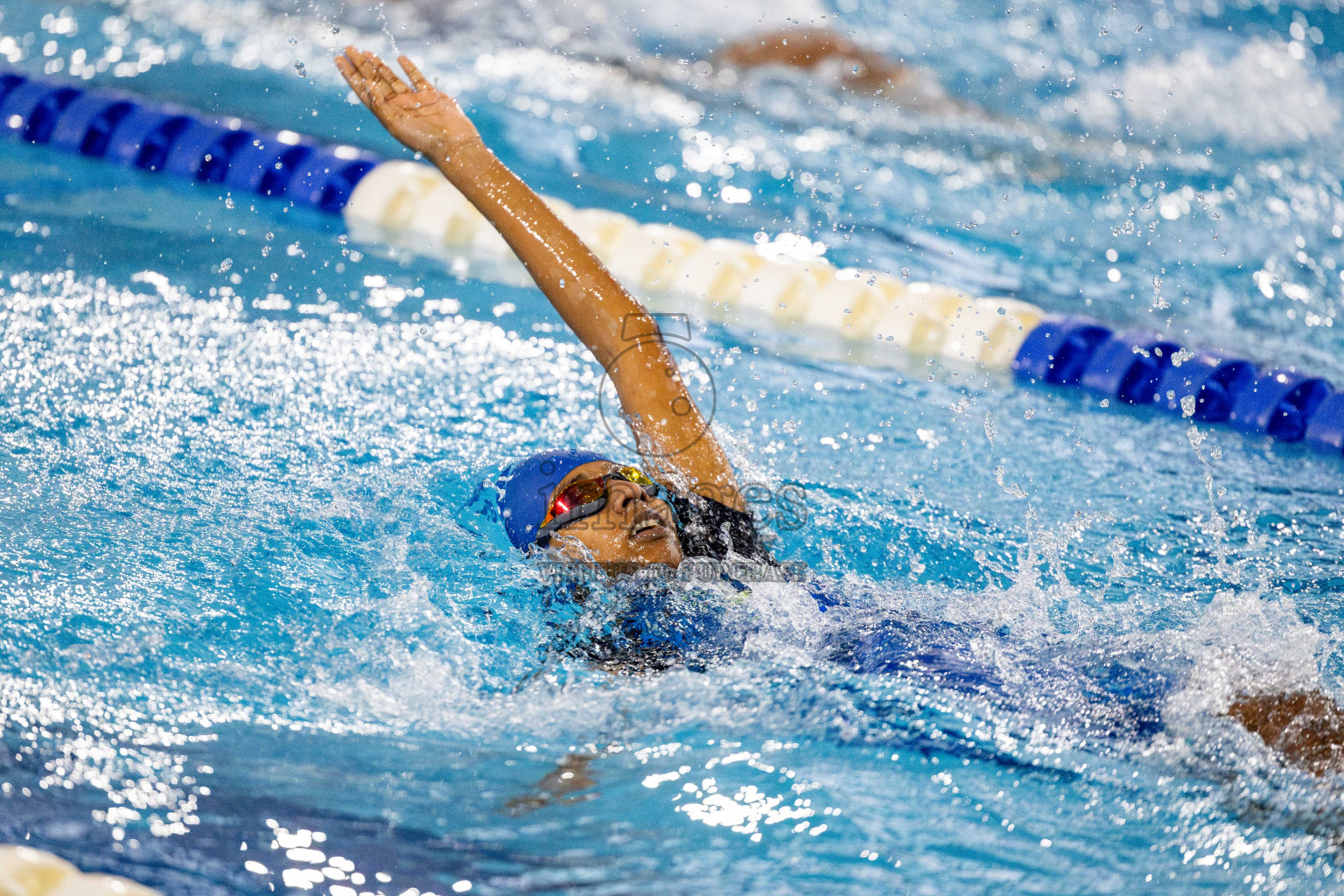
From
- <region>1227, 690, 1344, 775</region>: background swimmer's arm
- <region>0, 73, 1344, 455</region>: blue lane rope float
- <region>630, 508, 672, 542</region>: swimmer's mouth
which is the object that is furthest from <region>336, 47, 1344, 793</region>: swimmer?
<region>0, 73, 1344, 455</region>: blue lane rope float

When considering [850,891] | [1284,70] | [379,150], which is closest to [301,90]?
[379,150]

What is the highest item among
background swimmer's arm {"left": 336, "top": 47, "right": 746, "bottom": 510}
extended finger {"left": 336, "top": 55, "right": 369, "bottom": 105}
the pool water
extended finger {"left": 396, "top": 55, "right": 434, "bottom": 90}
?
extended finger {"left": 396, "top": 55, "right": 434, "bottom": 90}

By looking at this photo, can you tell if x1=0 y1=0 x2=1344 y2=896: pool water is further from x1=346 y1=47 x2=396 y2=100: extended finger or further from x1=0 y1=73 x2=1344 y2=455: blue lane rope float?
x1=346 y1=47 x2=396 y2=100: extended finger


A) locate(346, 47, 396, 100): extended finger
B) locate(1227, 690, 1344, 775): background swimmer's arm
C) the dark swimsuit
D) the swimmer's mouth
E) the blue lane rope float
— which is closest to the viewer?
locate(1227, 690, 1344, 775): background swimmer's arm

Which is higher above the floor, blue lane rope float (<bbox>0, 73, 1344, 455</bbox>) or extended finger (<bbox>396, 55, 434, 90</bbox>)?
extended finger (<bbox>396, 55, 434, 90</bbox>)

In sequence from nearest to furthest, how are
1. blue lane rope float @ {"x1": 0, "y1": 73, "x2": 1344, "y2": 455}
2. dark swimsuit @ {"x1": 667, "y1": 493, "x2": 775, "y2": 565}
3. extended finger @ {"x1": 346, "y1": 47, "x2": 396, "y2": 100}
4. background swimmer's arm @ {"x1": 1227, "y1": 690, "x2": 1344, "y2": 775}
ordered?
1. background swimmer's arm @ {"x1": 1227, "y1": 690, "x2": 1344, "y2": 775}
2. extended finger @ {"x1": 346, "y1": 47, "x2": 396, "y2": 100}
3. dark swimsuit @ {"x1": 667, "y1": 493, "x2": 775, "y2": 565}
4. blue lane rope float @ {"x1": 0, "y1": 73, "x2": 1344, "y2": 455}

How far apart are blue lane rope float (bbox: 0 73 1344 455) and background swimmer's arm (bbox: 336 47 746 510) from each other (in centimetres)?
A: 195

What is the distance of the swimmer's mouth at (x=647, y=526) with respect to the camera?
2344mm

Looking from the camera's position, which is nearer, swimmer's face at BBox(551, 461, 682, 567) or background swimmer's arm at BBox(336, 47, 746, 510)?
swimmer's face at BBox(551, 461, 682, 567)

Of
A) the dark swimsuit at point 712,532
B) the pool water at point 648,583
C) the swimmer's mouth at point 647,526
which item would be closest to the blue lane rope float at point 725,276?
the pool water at point 648,583

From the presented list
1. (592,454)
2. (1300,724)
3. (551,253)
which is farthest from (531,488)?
(1300,724)

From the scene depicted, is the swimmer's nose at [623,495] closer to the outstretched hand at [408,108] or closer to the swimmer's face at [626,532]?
the swimmer's face at [626,532]

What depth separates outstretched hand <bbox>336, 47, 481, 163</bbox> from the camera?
2.44 metres

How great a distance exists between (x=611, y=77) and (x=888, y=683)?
5021 millimetres
